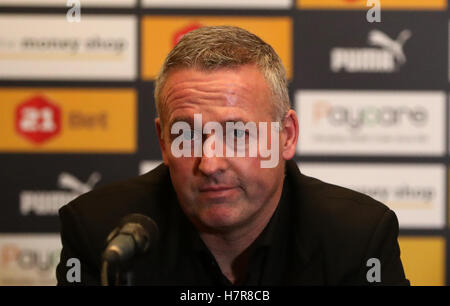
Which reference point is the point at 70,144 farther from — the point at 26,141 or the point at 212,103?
the point at 212,103

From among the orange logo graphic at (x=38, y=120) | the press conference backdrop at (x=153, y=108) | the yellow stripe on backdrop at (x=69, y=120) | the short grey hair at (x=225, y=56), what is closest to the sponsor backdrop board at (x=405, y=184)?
the press conference backdrop at (x=153, y=108)

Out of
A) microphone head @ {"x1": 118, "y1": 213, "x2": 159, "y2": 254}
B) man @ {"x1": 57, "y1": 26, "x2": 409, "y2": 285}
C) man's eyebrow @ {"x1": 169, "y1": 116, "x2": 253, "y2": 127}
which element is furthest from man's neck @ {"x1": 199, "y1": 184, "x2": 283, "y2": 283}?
microphone head @ {"x1": 118, "y1": 213, "x2": 159, "y2": 254}

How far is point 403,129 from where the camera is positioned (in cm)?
230

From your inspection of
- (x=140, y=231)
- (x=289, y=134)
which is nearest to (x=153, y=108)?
(x=289, y=134)

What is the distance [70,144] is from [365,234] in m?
1.43

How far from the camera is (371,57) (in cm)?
231

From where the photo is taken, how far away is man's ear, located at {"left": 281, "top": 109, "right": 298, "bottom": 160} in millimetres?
1271

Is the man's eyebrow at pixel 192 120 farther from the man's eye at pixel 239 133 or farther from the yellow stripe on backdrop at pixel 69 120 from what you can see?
the yellow stripe on backdrop at pixel 69 120

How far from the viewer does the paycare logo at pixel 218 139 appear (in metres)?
1.09

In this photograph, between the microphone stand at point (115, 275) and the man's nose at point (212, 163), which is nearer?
the microphone stand at point (115, 275)

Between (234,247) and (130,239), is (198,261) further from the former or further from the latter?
(130,239)

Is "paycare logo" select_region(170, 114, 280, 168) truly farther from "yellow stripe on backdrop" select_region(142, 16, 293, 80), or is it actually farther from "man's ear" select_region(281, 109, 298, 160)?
"yellow stripe on backdrop" select_region(142, 16, 293, 80)

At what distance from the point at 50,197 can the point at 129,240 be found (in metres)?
1.65

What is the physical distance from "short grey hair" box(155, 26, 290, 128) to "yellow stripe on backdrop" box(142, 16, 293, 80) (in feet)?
3.62
